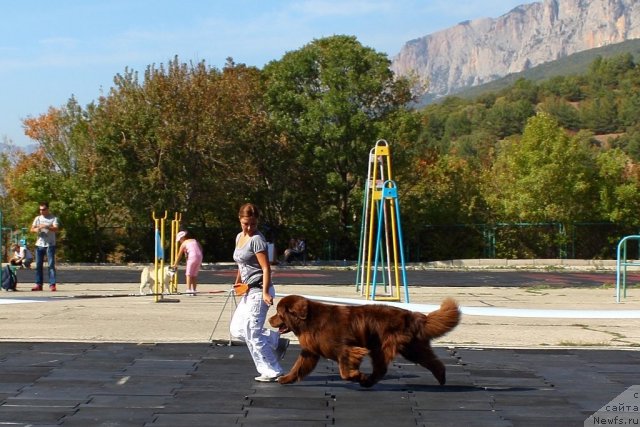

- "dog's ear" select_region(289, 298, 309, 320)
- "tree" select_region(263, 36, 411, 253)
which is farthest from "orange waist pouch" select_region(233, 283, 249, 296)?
"tree" select_region(263, 36, 411, 253)

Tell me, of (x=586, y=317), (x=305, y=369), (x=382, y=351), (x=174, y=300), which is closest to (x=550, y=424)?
(x=382, y=351)

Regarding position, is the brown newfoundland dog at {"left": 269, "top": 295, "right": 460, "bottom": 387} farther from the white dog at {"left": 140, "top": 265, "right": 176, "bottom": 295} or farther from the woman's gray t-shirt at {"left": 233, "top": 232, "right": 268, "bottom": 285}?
the white dog at {"left": 140, "top": 265, "right": 176, "bottom": 295}

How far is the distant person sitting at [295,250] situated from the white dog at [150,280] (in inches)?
679

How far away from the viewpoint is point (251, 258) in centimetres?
944

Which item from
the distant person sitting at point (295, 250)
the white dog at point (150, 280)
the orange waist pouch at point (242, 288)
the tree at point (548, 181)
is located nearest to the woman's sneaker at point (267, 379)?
the orange waist pouch at point (242, 288)

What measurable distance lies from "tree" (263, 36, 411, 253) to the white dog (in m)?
17.7

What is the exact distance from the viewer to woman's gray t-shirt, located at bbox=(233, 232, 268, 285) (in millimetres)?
9391

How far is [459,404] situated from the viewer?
8.43m

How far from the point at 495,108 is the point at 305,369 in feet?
355

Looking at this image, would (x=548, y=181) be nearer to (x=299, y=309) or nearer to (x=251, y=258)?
(x=251, y=258)

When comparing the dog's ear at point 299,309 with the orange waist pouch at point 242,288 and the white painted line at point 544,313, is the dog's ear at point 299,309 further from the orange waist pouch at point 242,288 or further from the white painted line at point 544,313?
the white painted line at point 544,313

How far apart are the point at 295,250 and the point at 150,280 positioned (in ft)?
61.5

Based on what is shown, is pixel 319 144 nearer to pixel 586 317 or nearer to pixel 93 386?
pixel 586 317

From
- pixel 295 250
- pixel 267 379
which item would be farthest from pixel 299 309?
pixel 295 250
